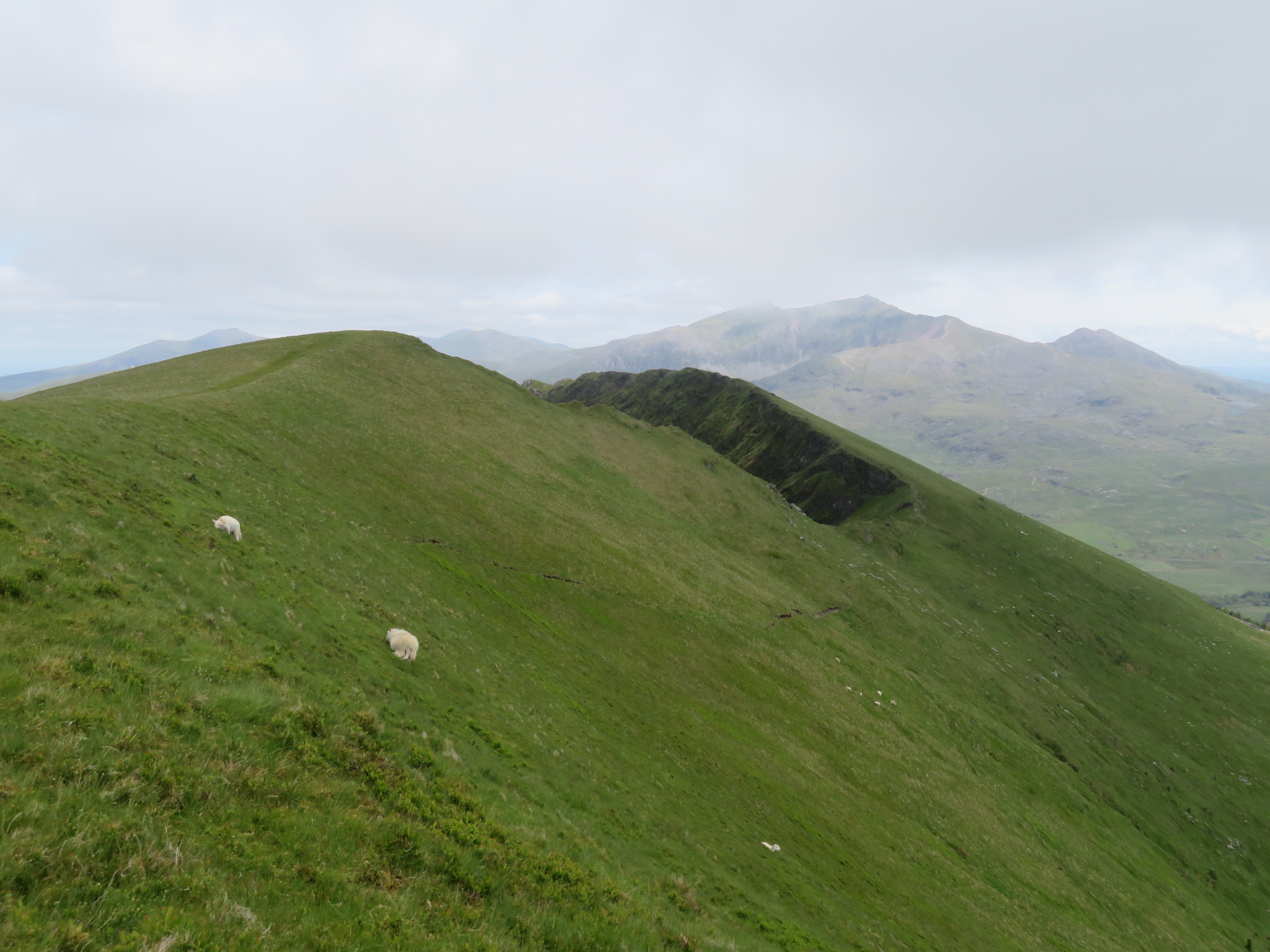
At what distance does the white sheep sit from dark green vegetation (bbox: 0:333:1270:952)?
844mm

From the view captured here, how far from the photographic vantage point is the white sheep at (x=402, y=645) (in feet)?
74.7

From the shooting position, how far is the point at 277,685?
14.9 metres

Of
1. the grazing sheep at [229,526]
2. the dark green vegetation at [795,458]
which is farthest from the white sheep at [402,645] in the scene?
the dark green vegetation at [795,458]

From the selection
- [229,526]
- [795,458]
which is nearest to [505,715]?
[229,526]

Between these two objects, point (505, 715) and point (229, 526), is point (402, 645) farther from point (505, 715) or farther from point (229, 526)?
point (229, 526)

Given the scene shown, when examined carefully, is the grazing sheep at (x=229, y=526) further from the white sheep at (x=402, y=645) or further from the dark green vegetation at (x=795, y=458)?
the dark green vegetation at (x=795, y=458)

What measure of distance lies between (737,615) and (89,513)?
157 ft

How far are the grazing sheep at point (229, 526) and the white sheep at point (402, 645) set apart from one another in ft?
29.4

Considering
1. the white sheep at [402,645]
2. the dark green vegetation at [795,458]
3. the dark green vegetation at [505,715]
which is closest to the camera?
the dark green vegetation at [505,715]

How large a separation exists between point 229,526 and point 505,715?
52.5ft

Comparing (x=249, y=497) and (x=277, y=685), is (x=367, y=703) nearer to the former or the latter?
(x=277, y=685)

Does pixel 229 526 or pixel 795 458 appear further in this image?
pixel 795 458

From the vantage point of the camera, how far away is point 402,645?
75.2ft

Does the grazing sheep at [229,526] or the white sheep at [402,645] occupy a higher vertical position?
the grazing sheep at [229,526]
